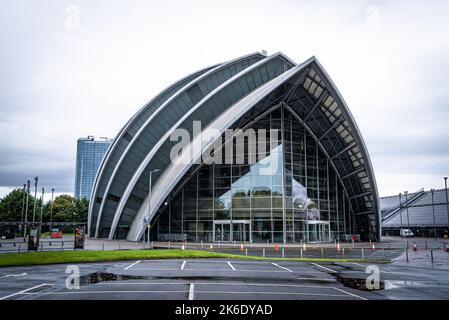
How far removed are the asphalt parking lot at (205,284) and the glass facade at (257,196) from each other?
2620cm

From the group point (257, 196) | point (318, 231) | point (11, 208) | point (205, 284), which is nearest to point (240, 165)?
point (257, 196)

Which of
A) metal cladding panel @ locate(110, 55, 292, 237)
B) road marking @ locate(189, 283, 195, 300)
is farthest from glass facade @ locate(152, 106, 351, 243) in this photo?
road marking @ locate(189, 283, 195, 300)

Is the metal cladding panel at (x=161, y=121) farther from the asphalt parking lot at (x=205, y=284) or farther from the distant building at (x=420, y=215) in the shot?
the distant building at (x=420, y=215)

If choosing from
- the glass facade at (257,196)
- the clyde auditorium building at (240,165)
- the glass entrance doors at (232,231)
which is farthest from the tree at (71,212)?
the glass entrance doors at (232,231)

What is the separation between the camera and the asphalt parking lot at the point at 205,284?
11953mm

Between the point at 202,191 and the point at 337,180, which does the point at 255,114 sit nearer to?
the point at 202,191

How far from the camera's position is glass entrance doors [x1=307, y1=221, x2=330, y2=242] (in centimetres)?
4751

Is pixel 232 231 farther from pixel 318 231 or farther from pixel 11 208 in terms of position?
pixel 11 208

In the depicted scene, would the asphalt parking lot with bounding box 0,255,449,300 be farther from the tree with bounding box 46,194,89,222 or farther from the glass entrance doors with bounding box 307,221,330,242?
the tree with bounding box 46,194,89,222

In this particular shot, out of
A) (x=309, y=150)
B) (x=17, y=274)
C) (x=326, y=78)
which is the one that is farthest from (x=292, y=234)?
(x=17, y=274)
